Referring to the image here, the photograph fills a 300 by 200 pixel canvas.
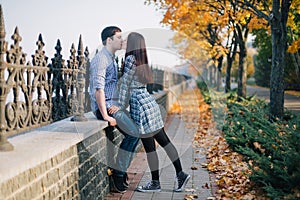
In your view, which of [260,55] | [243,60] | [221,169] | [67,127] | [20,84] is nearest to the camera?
[20,84]

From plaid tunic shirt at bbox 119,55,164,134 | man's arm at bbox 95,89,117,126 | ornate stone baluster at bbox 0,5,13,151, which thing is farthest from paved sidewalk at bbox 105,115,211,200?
ornate stone baluster at bbox 0,5,13,151

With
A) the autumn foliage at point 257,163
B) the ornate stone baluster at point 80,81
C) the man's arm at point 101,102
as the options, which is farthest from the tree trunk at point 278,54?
the ornate stone baluster at point 80,81

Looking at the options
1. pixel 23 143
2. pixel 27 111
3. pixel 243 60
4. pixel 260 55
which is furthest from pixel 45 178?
pixel 260 55

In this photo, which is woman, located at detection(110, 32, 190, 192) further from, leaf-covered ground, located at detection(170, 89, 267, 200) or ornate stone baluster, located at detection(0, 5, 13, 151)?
ornate stone baluster, located at detection(0, 5, 13, 151)

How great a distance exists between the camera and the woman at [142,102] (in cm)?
489

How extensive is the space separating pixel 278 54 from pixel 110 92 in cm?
557

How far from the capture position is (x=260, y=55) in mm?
43344

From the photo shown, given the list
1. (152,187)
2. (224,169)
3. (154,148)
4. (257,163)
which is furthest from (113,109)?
(224,169)

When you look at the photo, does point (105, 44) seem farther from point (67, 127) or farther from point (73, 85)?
point (67, 127)

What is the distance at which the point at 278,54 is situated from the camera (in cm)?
920

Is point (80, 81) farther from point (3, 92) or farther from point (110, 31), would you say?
point (3, 92)

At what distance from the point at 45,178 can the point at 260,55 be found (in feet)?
140

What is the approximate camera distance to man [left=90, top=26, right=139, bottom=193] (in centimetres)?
470

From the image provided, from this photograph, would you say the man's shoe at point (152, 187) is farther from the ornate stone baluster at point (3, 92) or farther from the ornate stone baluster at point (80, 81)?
the ornate stone baluster at point (3, 92)
